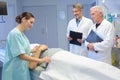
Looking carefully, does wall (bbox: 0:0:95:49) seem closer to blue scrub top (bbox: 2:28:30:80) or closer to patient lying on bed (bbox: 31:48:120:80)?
blue scrub top (bbox: 2:28:30:80)

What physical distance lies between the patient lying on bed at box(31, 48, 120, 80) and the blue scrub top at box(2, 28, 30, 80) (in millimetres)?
104

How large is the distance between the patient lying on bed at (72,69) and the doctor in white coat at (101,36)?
909mm

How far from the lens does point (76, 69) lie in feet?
5.11

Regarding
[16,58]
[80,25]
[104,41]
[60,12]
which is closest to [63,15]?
[60,12]

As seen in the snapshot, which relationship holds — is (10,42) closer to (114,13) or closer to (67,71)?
(67,71)

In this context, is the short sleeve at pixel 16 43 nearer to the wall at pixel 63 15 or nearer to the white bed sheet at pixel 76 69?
the white bed sheet at pixel 76 69

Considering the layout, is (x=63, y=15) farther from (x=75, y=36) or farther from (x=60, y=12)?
(x=75, y=36)

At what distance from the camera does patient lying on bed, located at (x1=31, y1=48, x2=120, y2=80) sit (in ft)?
4.81

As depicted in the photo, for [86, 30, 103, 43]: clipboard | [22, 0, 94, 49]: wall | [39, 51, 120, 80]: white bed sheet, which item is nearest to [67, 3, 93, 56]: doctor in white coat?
[86, 30, 103, 43]: clipboard

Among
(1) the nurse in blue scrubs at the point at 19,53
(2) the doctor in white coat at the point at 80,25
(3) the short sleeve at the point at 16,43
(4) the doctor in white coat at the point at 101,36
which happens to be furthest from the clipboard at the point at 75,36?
(3) the short sleeve at the point at 16,43

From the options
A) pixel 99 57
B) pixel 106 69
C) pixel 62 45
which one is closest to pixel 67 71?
pixel 106 69

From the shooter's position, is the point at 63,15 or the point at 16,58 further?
the point at 63,15

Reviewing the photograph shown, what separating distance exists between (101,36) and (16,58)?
46.7 inches

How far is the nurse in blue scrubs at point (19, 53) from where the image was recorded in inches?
70.3
